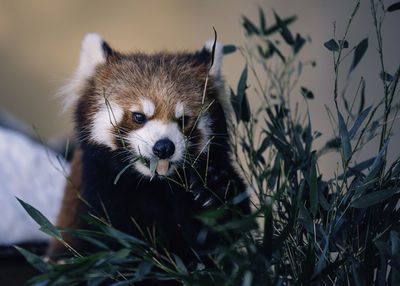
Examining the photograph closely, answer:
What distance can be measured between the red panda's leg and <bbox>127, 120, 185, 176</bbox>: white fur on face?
1.55 feet

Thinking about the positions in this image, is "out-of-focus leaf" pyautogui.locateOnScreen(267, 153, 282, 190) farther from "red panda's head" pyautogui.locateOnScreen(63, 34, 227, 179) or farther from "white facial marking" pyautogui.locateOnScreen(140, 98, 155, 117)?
"white facial marking" pyautogui.locateOnScreen(140, 98, 155, 117)

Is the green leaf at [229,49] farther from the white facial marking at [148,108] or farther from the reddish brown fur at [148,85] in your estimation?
the white facial marking at [148,108]

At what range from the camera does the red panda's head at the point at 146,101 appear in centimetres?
123

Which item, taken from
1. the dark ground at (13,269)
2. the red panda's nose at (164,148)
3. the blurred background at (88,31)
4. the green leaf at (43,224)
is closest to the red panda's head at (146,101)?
the red panda's nose at (164,148)

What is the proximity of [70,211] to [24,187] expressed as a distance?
0.30 metres

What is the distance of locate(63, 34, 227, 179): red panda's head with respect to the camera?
1227 millimetres

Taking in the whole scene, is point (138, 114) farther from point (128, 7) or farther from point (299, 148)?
point (128, 7)

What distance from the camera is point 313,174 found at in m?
0.87

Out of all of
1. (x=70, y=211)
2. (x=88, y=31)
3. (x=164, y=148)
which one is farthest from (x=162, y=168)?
(x=88, y=31)

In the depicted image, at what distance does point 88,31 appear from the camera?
3.16 meters

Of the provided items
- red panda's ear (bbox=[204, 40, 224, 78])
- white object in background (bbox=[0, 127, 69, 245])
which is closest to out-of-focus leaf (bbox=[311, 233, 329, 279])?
red panda's ear (bbox=[204, 40, 224, 78])

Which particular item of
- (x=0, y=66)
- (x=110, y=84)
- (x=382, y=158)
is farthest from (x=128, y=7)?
(x=382, y=158)

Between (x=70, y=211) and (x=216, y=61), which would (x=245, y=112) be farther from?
(x=70, y=211)

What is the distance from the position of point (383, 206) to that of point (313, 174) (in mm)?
160
